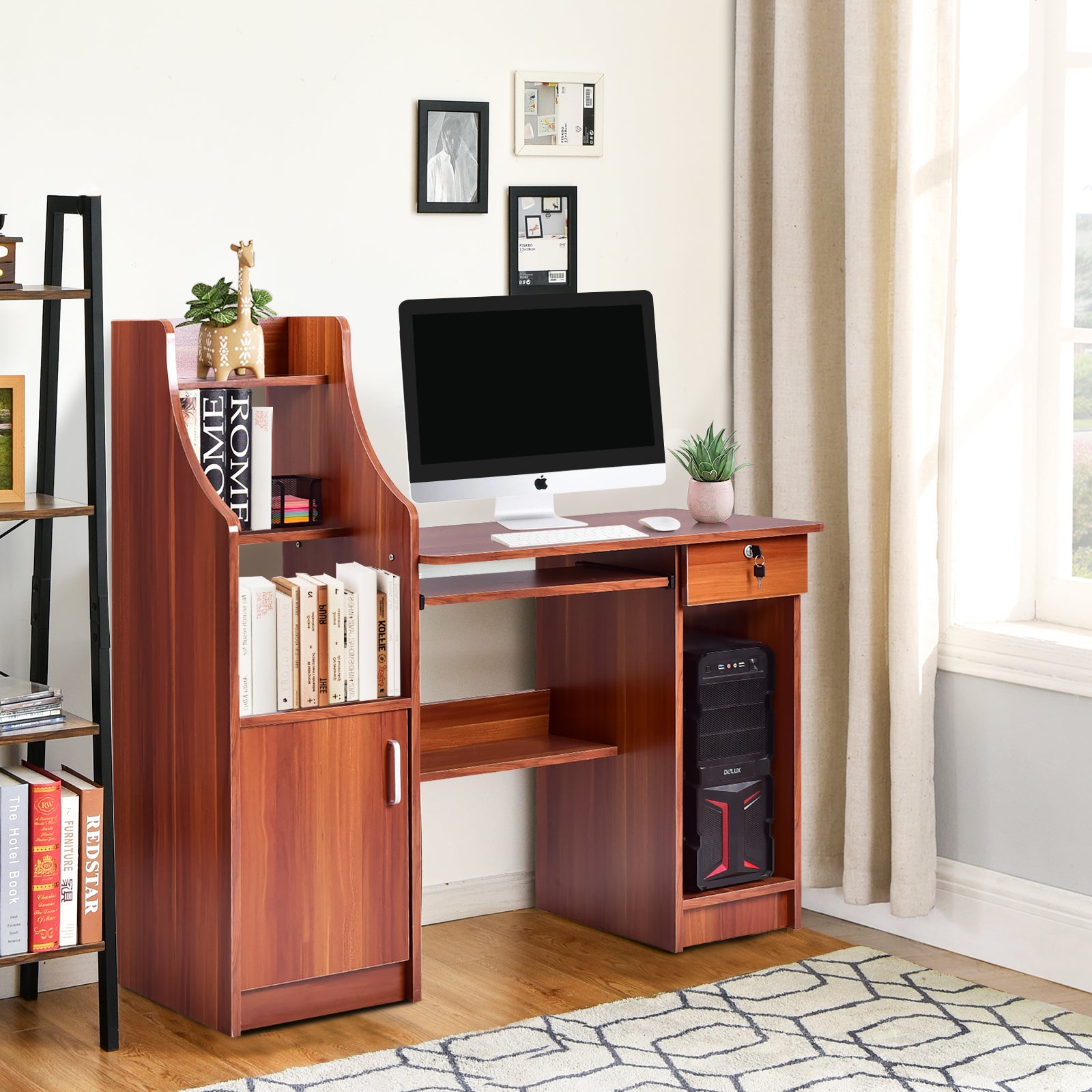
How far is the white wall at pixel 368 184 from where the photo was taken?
115 inches

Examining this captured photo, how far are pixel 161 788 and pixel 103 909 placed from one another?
0.88 feet

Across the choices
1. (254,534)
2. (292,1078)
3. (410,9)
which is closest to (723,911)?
(292,1078)

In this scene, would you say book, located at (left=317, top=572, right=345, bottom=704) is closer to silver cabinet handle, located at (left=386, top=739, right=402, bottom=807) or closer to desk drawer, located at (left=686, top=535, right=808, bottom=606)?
silver cabinet handle, located at (left=386, top=739, right=402, bottom=807)

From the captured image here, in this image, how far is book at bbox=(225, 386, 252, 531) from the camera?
9.34 feet

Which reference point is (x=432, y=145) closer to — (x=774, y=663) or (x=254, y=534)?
(x=254, y=534)

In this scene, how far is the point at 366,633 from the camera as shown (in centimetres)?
279

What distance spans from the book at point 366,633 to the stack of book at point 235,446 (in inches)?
8.4

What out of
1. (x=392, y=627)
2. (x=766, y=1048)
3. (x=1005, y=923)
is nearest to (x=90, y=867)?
(x=392, y=627)

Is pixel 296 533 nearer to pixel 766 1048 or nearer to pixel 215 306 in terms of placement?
pixel 215 306

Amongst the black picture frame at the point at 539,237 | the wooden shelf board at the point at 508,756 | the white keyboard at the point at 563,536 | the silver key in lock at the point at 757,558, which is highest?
the black picture frame at the point at 539,237

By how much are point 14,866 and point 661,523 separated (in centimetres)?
133

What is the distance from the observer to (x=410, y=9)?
3.23 m

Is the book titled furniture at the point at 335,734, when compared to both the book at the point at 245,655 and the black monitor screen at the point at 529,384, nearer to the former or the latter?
the book at the point at 245,655

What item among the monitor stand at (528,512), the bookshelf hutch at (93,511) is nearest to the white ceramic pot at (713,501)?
the monitor stand at (528,512)
